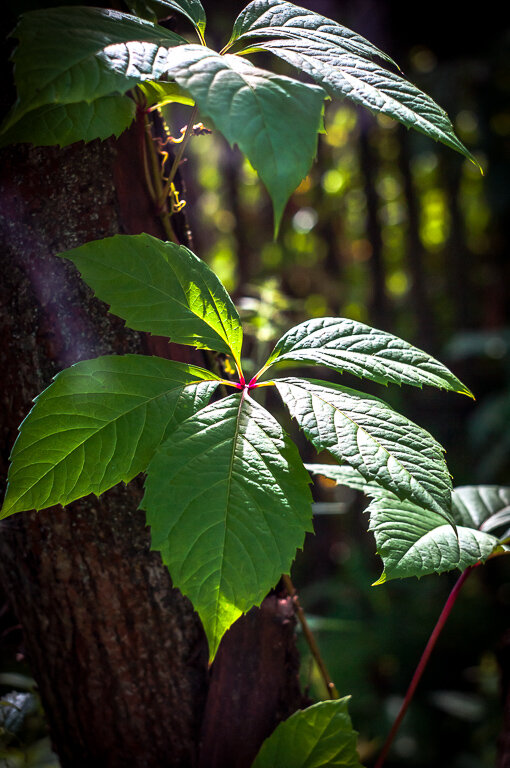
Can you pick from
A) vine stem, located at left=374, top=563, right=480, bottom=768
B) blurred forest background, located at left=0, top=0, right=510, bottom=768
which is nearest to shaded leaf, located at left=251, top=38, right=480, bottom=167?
vine stem, located at left=374, top=563, right=480, bottom=768

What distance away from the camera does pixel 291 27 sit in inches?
21.1

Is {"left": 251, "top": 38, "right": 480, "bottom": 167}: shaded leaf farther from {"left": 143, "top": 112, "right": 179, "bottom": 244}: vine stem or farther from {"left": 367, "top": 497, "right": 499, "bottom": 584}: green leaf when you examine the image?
{"left": 367, "top": 497, "right": 499, "bottom": 584}: green leaf

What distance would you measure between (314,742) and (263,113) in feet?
2.15

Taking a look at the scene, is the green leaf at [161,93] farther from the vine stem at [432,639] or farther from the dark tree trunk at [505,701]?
the dark tree trunk at [505,701]

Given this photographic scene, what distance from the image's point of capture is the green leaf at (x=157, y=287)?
0.54m

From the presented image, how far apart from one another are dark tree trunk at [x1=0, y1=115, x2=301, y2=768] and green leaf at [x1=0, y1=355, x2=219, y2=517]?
138mm

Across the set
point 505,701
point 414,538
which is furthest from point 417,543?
point 505,701

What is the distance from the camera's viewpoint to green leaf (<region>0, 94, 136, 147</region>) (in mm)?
524

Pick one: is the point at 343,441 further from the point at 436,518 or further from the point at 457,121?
the point at 457,121

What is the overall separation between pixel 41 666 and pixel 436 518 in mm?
555

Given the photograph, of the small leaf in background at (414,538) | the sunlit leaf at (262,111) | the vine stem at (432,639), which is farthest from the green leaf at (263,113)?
the vine stem at (432,639)

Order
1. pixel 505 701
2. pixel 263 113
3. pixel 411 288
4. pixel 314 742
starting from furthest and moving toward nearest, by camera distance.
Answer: pixel 411 288 → pixel 505 701 → pixel 314 742 → pixel 263 113

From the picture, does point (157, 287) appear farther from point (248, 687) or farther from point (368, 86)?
point (248, 687)

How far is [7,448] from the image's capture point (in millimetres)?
664
